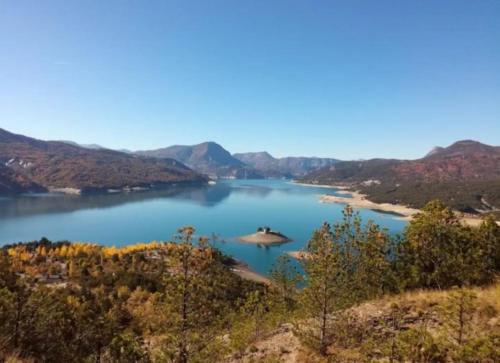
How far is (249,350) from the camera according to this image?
15.2 meters

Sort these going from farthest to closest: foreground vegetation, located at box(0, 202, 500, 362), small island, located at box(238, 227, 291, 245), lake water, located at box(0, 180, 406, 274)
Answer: small island, located at box(238, 227, 291, 245), lake water, located at box(0, 180, 406, 274), foreground vegetation, located at box(0, 202, 500, 362)

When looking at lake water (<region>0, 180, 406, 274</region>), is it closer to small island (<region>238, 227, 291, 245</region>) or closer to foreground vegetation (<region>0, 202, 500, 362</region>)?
small island (<region>238, 227, 291, 245</region>)

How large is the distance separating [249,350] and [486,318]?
9.50m

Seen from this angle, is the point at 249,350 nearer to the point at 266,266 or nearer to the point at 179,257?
the point at 179,257

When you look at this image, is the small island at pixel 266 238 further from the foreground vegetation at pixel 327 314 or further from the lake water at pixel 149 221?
the foreground vegetation at pixel 327 314

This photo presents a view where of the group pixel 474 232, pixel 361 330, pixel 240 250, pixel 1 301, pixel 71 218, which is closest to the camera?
pixel 1 301

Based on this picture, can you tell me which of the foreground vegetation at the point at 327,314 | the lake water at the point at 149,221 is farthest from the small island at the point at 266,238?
the foreground vegetation at the point at 327,314

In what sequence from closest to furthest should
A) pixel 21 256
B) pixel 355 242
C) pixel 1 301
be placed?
1. pixel 1 301
2. pixel 355 242
3. pixel 21 256

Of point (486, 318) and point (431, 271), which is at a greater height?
point (486, 318)

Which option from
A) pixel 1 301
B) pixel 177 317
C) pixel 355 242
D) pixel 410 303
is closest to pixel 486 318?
pixel 410 303

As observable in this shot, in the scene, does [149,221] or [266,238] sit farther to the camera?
[149,221]

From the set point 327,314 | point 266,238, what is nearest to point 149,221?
point 266,238

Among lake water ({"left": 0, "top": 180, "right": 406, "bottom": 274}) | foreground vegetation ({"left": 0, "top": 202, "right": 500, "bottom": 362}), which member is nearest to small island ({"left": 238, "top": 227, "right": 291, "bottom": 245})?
lake water ({"left": 0, "top": 180, "right": 406, "bottom": 274})

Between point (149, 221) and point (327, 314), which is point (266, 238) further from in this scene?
point (327, 314)
